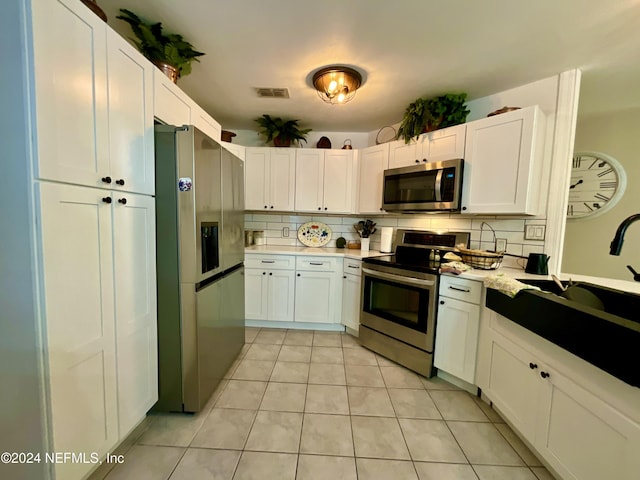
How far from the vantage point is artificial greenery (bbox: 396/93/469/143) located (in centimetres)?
221

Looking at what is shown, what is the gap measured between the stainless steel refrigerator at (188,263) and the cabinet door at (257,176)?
1.27 metres

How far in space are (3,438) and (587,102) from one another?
4360mm

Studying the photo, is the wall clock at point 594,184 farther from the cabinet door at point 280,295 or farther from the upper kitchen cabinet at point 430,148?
the cabinet door at point 280,295

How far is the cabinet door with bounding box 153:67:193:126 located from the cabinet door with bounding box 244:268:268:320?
Result: 1.65 meters

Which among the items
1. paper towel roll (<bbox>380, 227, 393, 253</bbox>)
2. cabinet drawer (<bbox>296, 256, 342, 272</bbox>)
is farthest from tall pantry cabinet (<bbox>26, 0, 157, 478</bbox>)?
paper towel roll (<bbox>380, 227, 393, 253</bbox>)

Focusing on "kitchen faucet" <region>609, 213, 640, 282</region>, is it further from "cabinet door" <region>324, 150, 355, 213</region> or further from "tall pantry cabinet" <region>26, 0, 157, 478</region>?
"tall pantry cabinet" <region>26, 0, 157, 478</region>

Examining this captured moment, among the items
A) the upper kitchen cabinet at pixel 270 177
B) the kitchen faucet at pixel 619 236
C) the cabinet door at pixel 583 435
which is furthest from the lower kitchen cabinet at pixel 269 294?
the kitchen faucet at pixel 619 236

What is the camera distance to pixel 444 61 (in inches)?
70.6

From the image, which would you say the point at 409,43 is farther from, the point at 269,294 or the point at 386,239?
the point at 269,294

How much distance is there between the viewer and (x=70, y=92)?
2.98ft

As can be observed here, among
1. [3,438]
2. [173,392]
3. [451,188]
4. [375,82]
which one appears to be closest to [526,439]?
[451,188]

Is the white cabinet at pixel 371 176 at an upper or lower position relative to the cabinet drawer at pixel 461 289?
upper

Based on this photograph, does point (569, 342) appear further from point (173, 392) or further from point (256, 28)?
point (256, 28)

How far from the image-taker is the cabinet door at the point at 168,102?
4.64 feet
